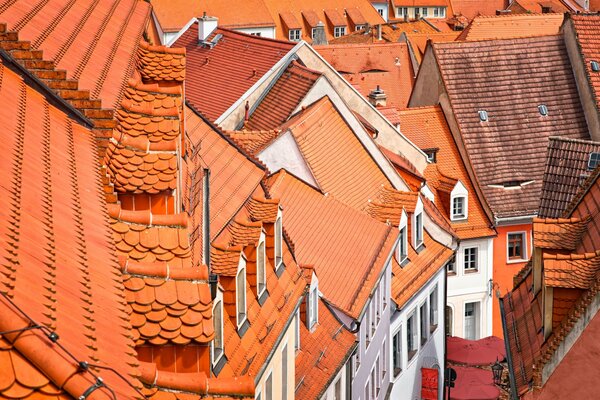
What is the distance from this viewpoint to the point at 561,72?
5344 cm

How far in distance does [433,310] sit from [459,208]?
969 cm

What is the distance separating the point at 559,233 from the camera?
77.1ft

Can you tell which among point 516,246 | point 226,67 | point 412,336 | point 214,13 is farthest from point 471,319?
point 214,13

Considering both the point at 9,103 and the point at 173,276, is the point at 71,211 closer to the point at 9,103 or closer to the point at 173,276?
the point at 173,276

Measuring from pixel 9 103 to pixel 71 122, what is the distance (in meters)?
1.65

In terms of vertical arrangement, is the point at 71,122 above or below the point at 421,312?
below

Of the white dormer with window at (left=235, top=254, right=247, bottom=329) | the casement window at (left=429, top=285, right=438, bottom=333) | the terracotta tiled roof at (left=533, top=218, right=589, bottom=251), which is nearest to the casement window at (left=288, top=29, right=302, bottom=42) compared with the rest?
the casement window at (left=429, top=285, right=438, bottom=333)

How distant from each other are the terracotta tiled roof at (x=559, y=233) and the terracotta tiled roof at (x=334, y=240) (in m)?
4.90

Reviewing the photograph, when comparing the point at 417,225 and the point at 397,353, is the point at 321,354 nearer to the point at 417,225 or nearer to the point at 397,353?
the point at 397,353

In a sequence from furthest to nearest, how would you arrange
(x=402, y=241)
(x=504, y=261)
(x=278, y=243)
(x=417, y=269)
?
(x=504, y=261), (x=417, y=269), (x=402, y=241), (x=278, y=243)

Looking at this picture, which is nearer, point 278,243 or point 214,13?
point 278,243

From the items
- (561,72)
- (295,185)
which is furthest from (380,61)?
(295,185)

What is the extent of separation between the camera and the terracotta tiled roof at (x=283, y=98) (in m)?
38.9

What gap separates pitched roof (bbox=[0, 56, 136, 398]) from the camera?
7.01 m
